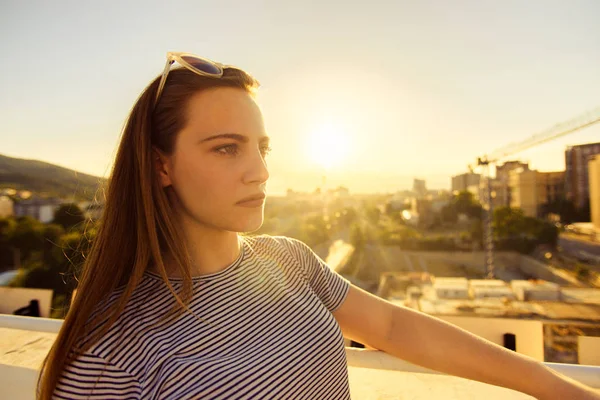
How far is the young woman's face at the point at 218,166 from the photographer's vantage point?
1.93 ft

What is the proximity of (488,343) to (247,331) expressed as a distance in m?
0.50

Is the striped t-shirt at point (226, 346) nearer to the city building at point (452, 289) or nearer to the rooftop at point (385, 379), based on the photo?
the rooftop at point (385, 379)

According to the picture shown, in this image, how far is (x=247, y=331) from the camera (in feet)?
1.83

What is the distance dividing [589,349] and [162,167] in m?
1.05

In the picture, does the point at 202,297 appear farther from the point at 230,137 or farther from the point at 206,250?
the point at 230,137

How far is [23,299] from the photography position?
Result: 158cm

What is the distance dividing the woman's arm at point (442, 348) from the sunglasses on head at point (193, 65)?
530 millimetres

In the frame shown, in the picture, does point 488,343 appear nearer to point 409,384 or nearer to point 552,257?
point 409,384

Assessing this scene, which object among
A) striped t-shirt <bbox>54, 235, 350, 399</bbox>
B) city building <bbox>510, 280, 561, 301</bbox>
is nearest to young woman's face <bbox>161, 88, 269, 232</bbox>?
striped t-shirt <bbox>54, 235, 350, 399</bbox>

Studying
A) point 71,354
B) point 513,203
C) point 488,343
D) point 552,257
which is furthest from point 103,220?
point 513,203

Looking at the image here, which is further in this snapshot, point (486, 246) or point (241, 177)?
point (486, 246)

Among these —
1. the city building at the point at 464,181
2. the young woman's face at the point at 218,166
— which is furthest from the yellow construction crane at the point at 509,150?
the young woman's face at the point at 218,166

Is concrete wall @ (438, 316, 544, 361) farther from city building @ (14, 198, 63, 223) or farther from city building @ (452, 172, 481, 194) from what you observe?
city building @ (452, 172, 481, 194)

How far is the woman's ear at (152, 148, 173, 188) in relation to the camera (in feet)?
2.00
